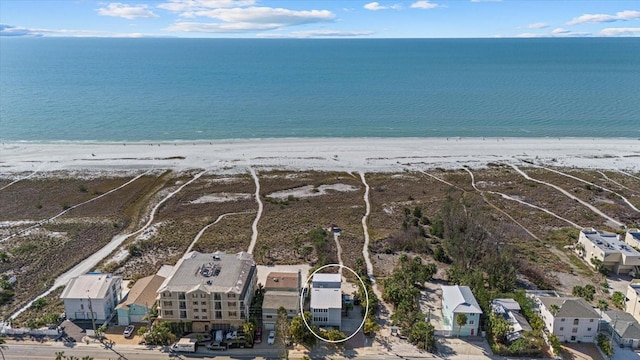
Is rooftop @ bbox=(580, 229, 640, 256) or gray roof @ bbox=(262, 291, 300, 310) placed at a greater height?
rooftop @ bbox=(580, 229, 640, 256)

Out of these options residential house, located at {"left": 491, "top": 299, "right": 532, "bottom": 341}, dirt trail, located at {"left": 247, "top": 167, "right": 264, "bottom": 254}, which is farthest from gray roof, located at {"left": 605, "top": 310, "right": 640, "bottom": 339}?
dirt trail, located at {"left": 247, "top": 167, "right": 264, "bottom": 254}

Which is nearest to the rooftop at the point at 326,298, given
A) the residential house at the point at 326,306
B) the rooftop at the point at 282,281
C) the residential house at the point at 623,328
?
the residential house at the point at 326,306

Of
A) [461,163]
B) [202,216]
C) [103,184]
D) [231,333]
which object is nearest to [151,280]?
[231,333]

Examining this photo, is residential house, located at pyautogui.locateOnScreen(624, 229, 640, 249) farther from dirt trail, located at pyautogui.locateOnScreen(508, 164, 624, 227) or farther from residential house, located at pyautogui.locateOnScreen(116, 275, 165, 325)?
residential house, located at pyautogui.locateOnScreen(116, 275, 165, 325)

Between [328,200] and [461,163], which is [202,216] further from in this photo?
[461,163]

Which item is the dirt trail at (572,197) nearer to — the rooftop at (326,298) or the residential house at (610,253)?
the residential house at (610,253)

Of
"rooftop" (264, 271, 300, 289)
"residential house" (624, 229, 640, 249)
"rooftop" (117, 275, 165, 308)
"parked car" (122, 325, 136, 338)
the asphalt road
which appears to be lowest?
the asphalt road

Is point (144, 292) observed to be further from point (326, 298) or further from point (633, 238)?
point (633, 238)

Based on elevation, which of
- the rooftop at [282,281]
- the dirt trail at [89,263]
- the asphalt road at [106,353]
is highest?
the rooftop at [282,281]
